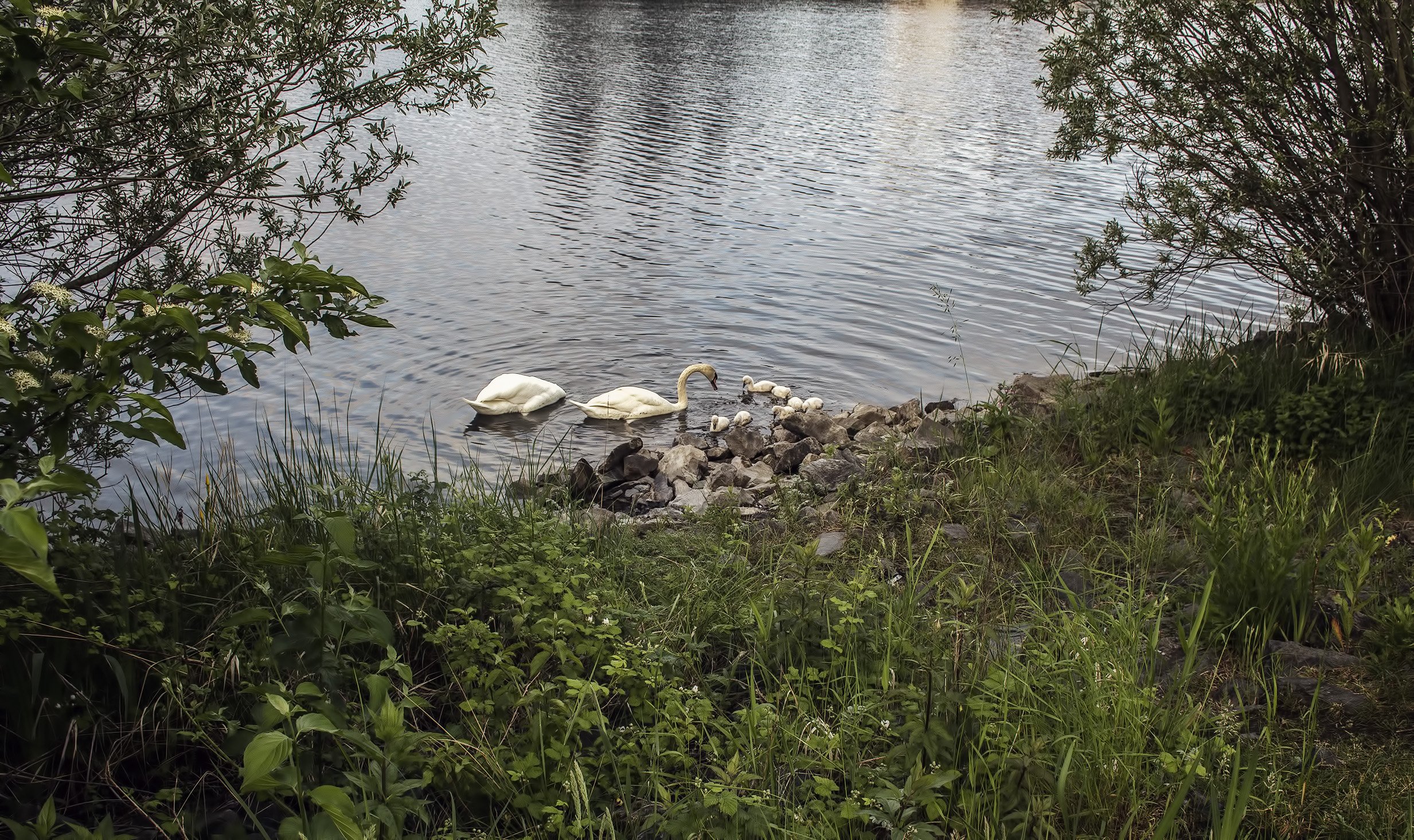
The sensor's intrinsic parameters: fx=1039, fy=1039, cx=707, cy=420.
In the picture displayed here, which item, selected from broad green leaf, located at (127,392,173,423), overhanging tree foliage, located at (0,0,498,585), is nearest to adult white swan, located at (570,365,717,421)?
overhanging tree foliage, located at (0,0,498,585)

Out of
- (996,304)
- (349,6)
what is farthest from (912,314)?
(349,6)

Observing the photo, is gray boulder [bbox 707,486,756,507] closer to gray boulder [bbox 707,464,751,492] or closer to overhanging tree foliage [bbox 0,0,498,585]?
gray boulder [bbox 707,464,751,492]

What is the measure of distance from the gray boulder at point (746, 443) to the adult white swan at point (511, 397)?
178cm

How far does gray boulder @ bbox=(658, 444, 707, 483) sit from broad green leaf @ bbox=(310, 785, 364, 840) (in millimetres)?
5250

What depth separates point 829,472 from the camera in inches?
259

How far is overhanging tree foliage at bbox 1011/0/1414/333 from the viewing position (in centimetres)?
600

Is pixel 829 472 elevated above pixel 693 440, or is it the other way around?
pixel 829 472

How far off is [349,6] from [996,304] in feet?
29.0

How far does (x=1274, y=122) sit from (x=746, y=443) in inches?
164

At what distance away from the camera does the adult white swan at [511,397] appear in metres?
8.80

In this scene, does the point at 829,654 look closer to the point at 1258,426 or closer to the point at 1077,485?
the point at 1077,485

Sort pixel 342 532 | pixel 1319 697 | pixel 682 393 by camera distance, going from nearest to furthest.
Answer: pixel 342 532, pixel 1319 697, pixel 682 393

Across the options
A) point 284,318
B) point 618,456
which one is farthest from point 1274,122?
point 284,318

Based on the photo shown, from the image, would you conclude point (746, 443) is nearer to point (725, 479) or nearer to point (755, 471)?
point (755, 471)
